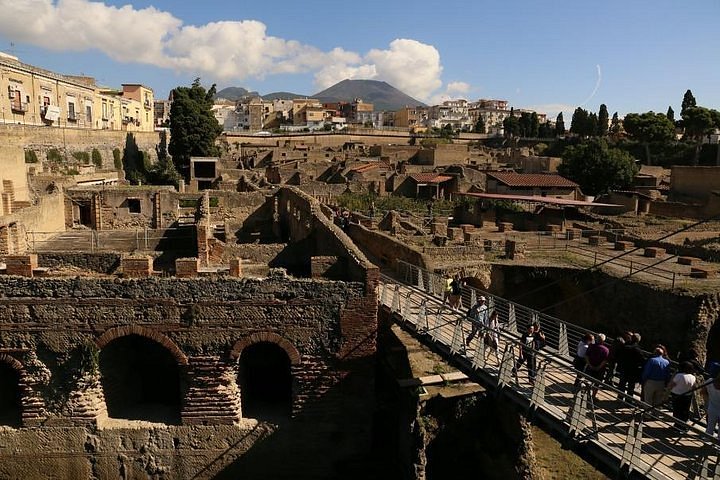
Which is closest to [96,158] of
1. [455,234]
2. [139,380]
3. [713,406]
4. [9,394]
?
[455,234]

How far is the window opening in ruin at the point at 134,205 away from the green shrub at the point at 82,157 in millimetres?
14430

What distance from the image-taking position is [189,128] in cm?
4950

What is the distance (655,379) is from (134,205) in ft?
75.4

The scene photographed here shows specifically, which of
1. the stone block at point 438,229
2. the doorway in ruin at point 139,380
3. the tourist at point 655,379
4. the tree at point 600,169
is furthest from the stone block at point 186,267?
the tree at point 600,169

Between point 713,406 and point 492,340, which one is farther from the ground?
point 713,406

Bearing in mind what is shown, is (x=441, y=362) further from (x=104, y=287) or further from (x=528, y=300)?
(x=528, y=300)

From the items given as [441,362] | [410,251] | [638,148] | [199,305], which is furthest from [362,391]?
[638,148]

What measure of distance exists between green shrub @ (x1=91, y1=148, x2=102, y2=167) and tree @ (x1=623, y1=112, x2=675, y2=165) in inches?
2253

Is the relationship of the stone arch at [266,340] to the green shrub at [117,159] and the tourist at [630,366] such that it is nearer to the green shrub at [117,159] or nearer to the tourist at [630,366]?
the tourist at [630,366]

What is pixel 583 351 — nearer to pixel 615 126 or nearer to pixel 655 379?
pixel 655 379

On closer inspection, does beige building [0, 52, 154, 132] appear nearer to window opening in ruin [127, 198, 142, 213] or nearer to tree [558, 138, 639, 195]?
window opening in ruin [127, 198, 142, 213]

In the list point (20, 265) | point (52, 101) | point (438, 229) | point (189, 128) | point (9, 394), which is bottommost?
point (9, 394)

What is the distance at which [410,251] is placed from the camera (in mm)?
19391

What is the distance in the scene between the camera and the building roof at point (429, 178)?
47.8 metres
